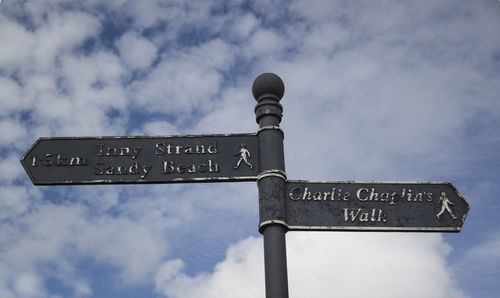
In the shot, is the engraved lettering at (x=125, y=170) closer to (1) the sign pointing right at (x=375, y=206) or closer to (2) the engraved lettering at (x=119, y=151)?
(2) the engraved lettering at (x=119, y=151)

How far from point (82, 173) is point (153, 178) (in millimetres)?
613

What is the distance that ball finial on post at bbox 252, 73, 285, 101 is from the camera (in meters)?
4.82

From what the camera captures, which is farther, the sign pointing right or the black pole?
the sign pointing right

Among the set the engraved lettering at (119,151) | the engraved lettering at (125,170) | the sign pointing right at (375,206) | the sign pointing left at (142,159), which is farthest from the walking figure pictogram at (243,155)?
the engraved lettering at (119,151)

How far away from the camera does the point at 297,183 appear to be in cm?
448

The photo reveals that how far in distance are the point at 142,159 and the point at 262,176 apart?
1.05 m

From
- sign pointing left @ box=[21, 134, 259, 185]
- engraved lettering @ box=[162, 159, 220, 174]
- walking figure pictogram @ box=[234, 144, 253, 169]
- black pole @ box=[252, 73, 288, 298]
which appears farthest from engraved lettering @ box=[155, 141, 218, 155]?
black pole @ box=[252, 73, 288, 298]

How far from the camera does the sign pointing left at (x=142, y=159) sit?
177 inches

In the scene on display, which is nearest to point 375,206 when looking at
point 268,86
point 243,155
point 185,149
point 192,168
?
point 243,155

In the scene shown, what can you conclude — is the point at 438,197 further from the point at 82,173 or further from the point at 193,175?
the point at 82,173

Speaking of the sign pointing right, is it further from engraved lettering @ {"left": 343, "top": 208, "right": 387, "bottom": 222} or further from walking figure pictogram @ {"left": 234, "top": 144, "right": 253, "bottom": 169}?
walking figure pictogram @ {"left": 234, "top": 144, "right": 253, "bottom": 169}

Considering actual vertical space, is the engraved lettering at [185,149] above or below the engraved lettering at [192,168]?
above

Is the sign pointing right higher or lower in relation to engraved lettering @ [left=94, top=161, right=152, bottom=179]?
lower

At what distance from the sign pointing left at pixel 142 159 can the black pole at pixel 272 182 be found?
123 mm
